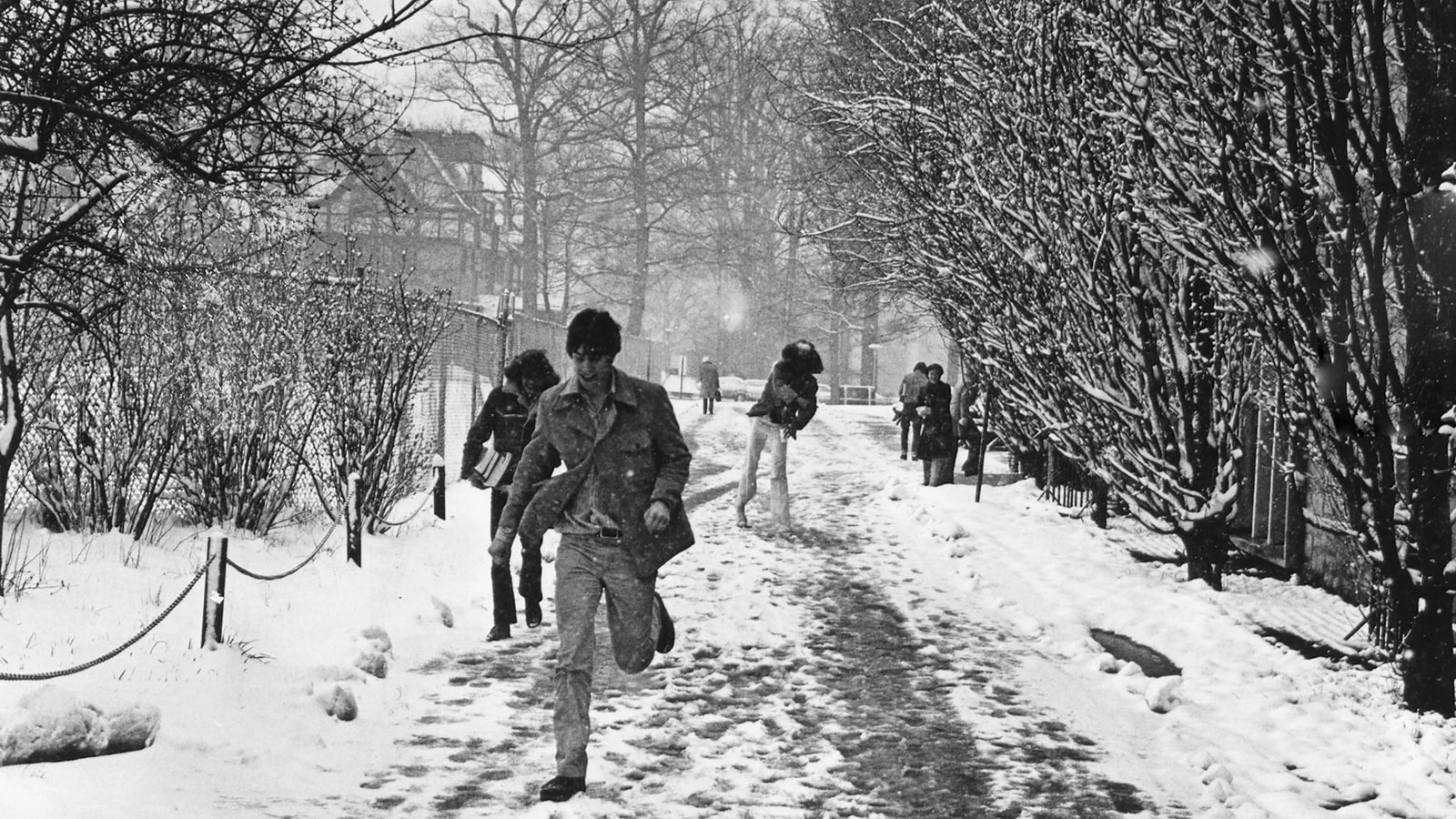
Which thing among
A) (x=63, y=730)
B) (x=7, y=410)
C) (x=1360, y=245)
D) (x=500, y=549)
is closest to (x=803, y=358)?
(x=1360, y=245)

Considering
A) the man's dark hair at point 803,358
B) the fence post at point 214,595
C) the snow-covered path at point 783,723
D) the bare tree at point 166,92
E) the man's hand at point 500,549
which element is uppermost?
the bare tree at point 166,92

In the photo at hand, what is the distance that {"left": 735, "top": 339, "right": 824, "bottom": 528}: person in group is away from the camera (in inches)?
477

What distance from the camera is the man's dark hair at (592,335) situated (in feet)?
16.9

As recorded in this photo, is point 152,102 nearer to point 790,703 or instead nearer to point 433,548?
point 790,703

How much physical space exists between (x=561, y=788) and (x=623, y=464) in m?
1.30

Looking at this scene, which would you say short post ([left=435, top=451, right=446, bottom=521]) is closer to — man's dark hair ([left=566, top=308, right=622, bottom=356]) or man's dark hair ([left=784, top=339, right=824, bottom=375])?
man's dark hair ([left=784, top=339, right=824, bottom=375])

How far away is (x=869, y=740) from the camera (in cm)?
591

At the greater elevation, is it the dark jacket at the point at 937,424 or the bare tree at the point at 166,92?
the bare tree at the point at 166,92

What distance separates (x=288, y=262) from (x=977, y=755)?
7436 mm

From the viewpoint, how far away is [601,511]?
507cm

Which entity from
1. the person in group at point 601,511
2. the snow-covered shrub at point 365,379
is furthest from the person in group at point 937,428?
the person in group at point 601,511

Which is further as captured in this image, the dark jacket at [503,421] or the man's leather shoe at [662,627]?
the dark jacket at [503,421]

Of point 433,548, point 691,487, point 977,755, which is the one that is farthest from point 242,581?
point 691,487

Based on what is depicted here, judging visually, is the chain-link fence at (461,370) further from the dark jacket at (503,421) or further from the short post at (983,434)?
the short post at (983,434)
